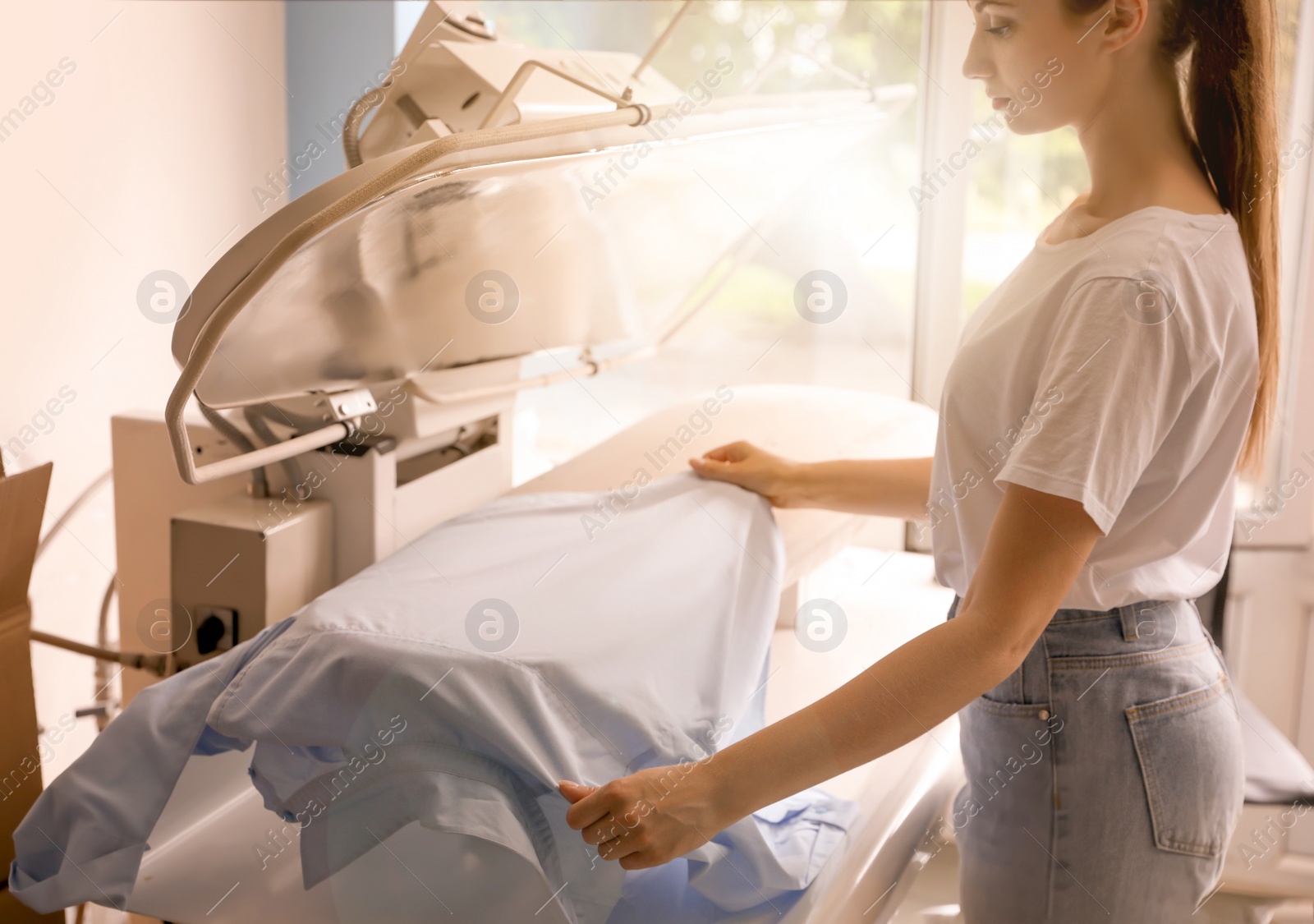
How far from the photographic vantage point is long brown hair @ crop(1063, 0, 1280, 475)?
0.87 m

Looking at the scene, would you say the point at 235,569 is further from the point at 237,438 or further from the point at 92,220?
the point at 92,220

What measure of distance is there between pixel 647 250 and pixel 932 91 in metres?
0.92

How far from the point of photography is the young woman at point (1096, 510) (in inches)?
30.6

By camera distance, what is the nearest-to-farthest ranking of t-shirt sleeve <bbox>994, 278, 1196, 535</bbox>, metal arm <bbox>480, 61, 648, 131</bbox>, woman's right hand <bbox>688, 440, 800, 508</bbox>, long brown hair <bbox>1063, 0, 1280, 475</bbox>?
t-shirt sleeve <bbox>994, 278, 1196, 535</bbox>
long brown hair <bbox>1063, 0, 1280, 475</bbox>
metal arm <bbox>480, 61, 648, 131</bbox>
woman's right hand <bbox>688, 440, 800, 508</bbox>

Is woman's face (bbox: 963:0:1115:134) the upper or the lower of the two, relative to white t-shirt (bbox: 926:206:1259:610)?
upper

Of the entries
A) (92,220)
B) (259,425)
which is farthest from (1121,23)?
(92,220)

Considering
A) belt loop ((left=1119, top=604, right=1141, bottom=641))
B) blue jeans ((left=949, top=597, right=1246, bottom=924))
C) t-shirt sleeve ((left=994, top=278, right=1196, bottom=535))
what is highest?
t-shirt sleeve ((left=994, top=278, right=1196, bottom=535))

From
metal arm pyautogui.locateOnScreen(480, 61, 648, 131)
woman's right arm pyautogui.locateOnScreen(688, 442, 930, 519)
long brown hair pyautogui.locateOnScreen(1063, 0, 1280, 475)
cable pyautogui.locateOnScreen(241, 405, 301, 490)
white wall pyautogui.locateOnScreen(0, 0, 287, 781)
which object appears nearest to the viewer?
long brown hair pyautogui.locateOnScreen(1063, 0, 1280, 475)

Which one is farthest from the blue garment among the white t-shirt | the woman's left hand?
the white t-shirt

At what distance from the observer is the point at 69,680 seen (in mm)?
1992

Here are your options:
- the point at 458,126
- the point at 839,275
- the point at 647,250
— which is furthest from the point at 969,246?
the point at 458,126

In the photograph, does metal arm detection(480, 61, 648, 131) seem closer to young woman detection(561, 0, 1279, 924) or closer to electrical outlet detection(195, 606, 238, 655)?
young woman detection(561, 0, 1279, 924)

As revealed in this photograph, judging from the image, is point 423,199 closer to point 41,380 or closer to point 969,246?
point 41,380

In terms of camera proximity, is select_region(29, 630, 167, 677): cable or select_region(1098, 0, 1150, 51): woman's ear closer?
select_region(1098, 0, 1150, 51): woman's ear
